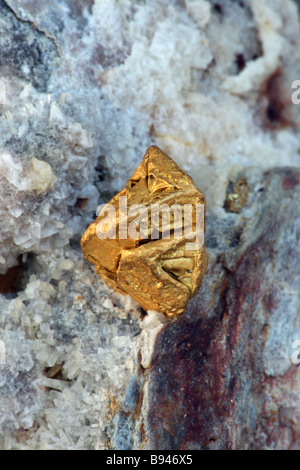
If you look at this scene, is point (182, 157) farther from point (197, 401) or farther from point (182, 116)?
point (197, 401)

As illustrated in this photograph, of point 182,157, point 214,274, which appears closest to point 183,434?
point 214,274

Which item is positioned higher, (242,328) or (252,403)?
(242,328)
